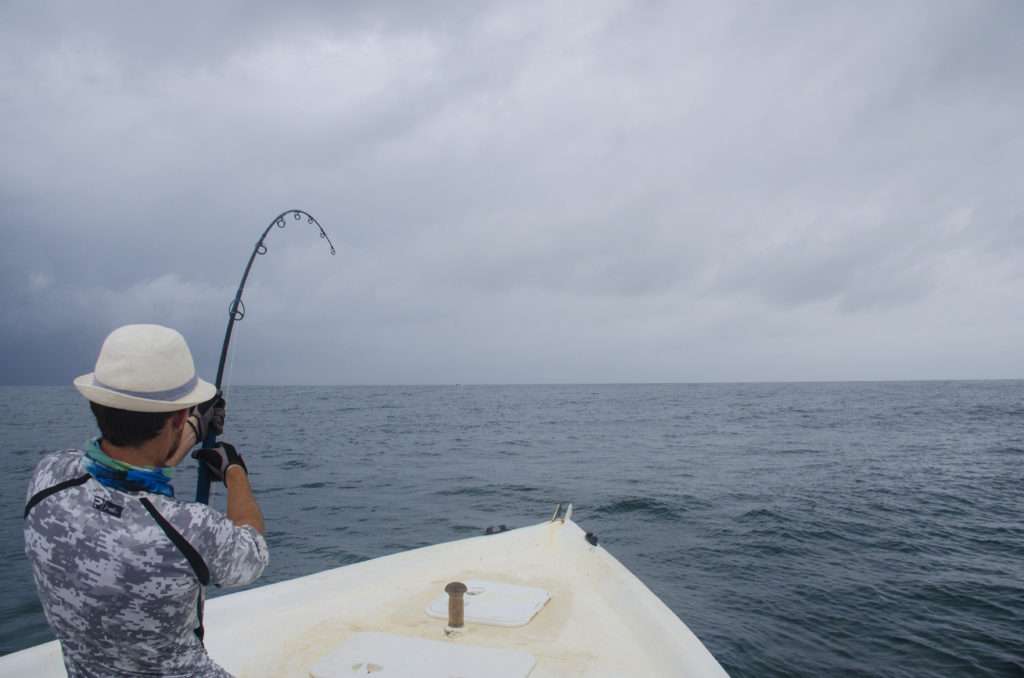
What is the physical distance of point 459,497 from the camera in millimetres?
14617

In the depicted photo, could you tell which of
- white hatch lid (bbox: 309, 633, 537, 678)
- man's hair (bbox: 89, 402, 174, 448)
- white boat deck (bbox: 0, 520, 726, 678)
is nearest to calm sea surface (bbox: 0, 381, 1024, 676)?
white boat deck (bbox: 0, 520, 726, 678)

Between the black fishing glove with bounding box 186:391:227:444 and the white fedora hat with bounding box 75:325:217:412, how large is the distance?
0.45 feet

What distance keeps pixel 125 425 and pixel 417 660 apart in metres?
2.43

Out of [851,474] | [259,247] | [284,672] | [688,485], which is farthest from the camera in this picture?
[851,474]

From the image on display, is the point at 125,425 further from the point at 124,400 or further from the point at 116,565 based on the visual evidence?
the point at 116,565

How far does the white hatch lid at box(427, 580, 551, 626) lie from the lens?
4.07 metres

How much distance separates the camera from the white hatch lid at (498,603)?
407 centimetres

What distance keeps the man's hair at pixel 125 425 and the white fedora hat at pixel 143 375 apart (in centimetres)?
3

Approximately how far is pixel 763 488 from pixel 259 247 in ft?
47.2

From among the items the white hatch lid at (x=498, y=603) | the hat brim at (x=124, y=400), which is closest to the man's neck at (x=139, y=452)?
the hat brim at (x=124, y=400)

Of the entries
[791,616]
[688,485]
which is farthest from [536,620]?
[688,485]

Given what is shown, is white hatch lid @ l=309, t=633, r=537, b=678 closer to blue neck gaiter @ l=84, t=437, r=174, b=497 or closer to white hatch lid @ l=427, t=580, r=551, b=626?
white hatch lid @ l=427, t=580, r=551, b=626

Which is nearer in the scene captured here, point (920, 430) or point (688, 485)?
point (688, 485)

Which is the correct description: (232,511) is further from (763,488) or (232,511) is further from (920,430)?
(920,430)
